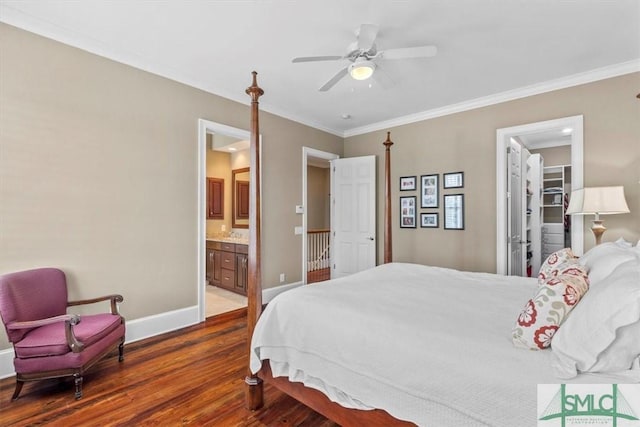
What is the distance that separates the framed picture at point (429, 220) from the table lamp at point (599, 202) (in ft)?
5.25

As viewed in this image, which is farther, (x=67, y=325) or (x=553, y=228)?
(x=553, y=228)

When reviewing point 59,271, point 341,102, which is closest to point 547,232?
point 341,102

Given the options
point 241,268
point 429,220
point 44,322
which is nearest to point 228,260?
point 241,268

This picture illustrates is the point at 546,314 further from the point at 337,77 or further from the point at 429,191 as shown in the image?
the point at 429,191

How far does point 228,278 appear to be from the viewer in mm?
4934

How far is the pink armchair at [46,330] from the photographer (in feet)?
6.58

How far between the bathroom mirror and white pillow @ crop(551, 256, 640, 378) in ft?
17.9

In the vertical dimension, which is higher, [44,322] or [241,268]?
[44,322]

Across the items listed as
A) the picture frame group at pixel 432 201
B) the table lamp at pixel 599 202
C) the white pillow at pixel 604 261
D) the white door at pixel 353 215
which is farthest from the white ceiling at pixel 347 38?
the white pillow at pixel 604 261

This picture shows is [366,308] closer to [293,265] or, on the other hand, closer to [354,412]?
[354,412]

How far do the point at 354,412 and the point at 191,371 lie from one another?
154 centimetres

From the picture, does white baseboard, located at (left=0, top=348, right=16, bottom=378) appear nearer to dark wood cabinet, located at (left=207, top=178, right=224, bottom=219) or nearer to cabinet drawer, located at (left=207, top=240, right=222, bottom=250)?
cabinet drawer, located at (left=207, top=240, right=222, bottom=250)

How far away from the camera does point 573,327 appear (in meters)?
1.14

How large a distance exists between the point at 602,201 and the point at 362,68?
8.19 ft
